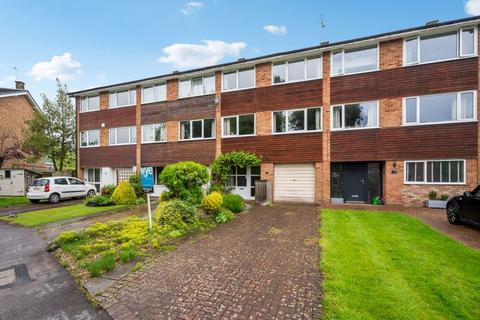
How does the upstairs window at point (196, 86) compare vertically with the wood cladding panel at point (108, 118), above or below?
above

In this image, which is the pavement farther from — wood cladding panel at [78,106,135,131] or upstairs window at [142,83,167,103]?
wood cladding panel at [78,106,135,131]

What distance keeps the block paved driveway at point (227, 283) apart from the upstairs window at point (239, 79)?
11392 millimetres

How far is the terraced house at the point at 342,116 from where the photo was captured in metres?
11.8

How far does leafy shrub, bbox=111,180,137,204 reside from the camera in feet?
47.3

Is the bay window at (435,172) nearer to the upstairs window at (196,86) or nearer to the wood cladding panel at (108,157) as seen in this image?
the upstairs window at (196,86)

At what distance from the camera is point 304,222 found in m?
9.11

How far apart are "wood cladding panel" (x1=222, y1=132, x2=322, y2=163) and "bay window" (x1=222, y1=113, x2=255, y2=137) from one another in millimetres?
466

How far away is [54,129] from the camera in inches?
909

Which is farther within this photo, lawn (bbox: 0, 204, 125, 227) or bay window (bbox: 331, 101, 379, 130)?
bay window (bbox: 331, 101, 379, 130)

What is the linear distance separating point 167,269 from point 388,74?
1362cm

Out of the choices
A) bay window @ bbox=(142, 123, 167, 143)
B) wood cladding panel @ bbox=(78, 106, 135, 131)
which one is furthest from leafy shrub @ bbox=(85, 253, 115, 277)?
wood cladding panel @ bbox=(78, 106, 135, 131)

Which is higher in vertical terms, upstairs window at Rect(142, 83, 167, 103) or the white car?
upstairs window at Rect(142, 83, 167, 103)

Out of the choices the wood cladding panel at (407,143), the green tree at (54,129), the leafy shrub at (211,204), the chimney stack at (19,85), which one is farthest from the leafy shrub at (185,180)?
the chimney stack at (19,85)

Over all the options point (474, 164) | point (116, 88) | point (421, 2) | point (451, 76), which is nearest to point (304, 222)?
point (474, 164)
